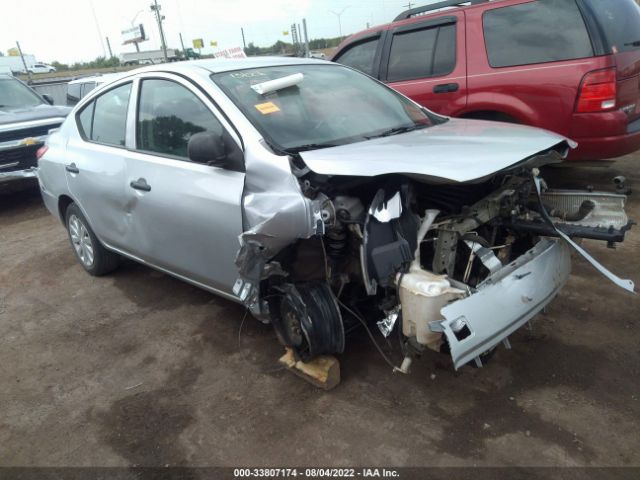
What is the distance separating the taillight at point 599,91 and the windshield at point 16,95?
804 centimetres

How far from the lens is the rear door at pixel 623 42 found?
4.16 m

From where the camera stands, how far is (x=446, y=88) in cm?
500

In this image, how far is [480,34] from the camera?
15.8 ft

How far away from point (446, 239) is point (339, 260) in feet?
1.90

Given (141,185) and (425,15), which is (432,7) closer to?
(425,15)

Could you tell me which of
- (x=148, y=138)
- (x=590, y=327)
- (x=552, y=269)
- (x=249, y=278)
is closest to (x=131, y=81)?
(x=148, y=138)

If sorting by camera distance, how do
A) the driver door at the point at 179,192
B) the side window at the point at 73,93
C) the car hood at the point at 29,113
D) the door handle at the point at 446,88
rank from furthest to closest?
the side window at the point at 73,93 → the car hood at the point at 29,113 → the door handle at the point at 446,88 → the driver door at the point at 179,192

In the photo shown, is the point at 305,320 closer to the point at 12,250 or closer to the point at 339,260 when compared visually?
the point at 339,260

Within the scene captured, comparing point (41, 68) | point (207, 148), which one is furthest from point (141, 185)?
point (41, 68)

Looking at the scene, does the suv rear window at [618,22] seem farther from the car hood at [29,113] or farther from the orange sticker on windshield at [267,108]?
the car hood at [29,113]

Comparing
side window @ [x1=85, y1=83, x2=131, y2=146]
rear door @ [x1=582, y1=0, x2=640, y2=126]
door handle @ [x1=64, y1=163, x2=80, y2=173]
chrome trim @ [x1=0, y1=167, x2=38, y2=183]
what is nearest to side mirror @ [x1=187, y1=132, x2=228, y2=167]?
side window @ [x1=85, y1=83, x2=131, y2=146]

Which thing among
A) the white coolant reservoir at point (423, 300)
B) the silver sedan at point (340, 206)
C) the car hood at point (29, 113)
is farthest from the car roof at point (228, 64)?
the car hood at point (29, 113)

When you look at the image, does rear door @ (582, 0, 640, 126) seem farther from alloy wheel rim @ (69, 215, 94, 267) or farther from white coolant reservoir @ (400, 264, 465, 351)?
alloy wheel rim @ (69, 215, 94, 267)

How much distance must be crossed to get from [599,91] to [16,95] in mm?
8465
